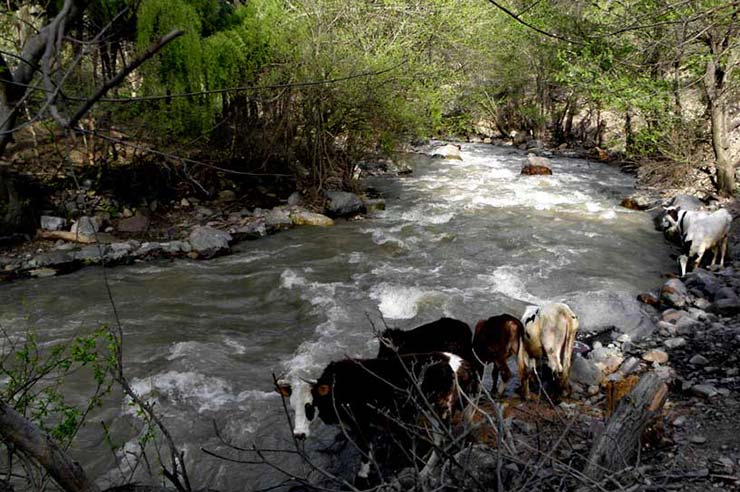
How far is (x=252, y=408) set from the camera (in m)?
5.23

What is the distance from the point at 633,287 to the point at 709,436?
4.38 m

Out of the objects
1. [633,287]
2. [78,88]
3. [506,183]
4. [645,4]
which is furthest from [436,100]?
[78,88]

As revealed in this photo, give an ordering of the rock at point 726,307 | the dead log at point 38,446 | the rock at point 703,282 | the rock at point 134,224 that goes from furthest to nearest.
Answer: the rock at point 134,224 → the rock at point 703,282 → the rock at point 726,307 → the dead log at point 38,446

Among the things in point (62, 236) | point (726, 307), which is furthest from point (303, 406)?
point (62, 236)

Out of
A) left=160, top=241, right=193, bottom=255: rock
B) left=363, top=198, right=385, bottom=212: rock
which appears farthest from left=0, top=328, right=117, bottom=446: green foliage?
left=363, top=198, right=385, bottom=212: rock

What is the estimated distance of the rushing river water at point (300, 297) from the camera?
5141 mm

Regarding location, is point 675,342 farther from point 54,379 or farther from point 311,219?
point 311,219

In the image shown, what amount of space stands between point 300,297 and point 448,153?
12.8 m

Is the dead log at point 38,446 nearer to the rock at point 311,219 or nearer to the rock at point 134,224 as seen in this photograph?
the rock at point 134,224

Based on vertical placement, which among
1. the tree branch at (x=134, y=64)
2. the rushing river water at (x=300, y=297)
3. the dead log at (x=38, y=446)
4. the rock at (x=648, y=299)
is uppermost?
the tree branch at (x=134, y=64)

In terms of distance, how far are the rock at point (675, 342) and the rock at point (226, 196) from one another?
924cm

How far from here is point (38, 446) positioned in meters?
2.09

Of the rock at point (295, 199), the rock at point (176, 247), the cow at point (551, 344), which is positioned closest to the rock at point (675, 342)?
the cow at point (551, 344)

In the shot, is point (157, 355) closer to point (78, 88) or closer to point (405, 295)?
point (405, 295)
